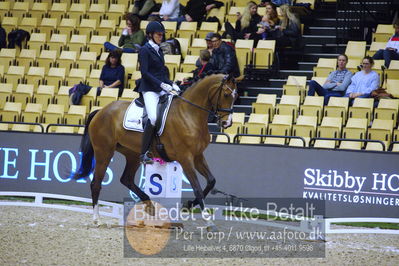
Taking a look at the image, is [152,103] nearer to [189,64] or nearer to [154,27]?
[154,27]

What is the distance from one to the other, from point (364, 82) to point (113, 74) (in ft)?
17.3

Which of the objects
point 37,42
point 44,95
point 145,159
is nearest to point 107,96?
point 44,95

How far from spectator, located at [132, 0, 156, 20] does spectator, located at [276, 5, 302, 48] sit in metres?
A: 3.87

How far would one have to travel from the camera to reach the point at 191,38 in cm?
1786

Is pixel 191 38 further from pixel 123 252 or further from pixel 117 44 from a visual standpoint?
pixel 123 252

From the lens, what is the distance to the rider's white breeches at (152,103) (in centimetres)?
1115

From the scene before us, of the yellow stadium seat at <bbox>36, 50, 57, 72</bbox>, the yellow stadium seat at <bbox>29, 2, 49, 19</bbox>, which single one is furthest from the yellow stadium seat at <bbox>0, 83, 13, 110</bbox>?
the yellow stadium seat at <bbox>29, 2, 49, 19</bbox>

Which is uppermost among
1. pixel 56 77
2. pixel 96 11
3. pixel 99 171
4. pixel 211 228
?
pixel 96 11

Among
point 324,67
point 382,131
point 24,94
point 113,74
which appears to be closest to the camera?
point 382,131

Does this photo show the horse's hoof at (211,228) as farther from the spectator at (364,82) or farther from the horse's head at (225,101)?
the spectator at (364,82)

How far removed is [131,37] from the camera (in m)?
17.7

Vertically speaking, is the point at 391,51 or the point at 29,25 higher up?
the point at 391,51

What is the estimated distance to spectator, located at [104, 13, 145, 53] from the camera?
17.5 meters

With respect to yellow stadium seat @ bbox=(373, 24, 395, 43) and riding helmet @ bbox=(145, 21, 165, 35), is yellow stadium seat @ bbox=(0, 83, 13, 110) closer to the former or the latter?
riding helmet @ bbox=(145, 21, 165, 35)
